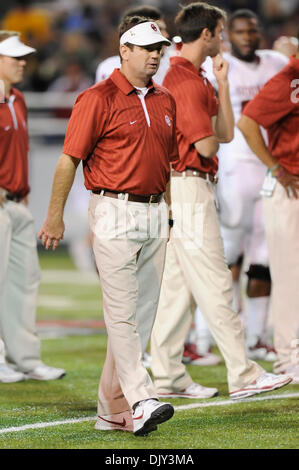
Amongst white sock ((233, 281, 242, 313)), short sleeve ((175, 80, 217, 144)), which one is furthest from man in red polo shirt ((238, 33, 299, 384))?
white sock ((233, 281, 242, 313))

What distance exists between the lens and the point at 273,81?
6973 millimetres

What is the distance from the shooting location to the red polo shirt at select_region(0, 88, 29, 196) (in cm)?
714

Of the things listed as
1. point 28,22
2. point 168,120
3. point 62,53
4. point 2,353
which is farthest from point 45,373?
point 28,22

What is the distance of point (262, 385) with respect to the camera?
20.4ft

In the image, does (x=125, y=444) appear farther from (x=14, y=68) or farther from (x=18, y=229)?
(x=14, y=68)

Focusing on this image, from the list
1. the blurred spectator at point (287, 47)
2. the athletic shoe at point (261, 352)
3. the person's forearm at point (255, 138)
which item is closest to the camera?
the person's forearm at point (255, 138)

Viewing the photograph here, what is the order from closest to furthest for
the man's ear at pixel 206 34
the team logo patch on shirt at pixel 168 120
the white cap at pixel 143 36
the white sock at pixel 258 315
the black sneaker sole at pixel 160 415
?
the black sneaker sole at pixel 160 415
the white cap at pixel 143 36
the team logo patch on shirt at pixel 168 120
the man's ear at pixel 206 34
the white sock at pixel 258 315

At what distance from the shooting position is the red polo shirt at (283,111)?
273 inches

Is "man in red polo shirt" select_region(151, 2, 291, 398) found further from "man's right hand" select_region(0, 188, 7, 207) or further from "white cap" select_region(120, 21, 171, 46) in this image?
"man's right hand" select_region(0, 188, 7, 207)

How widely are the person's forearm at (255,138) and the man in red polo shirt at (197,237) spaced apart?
560 mm

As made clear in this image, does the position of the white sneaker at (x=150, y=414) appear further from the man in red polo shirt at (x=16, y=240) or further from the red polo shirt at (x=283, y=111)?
the red polo shirt at (x=283, y=111)

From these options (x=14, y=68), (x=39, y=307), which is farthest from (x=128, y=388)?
(x=39, y=307)

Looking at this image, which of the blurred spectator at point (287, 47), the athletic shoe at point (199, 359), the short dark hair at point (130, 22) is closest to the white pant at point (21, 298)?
the athletic shoe at point (199, 359)
